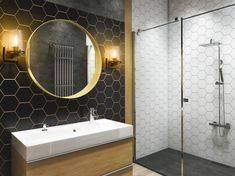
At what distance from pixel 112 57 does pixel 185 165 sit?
6.22 feet

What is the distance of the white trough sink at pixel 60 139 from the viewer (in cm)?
145

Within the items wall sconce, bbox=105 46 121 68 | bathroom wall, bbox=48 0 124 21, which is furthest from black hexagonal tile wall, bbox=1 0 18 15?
wall sconce, bbox=105 46 121 68

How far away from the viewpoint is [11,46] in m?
1.76

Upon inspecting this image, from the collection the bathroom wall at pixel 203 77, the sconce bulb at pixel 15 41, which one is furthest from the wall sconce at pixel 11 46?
the bathroom wall at pixel 203 77

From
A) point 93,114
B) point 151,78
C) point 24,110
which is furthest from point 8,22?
point 151,78

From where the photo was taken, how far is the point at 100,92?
2.50 m

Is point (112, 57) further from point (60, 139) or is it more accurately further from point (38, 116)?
point (60, 139)

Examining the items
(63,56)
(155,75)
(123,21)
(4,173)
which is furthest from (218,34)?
(4,173)

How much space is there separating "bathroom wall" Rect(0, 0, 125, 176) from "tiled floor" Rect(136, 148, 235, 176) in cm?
119

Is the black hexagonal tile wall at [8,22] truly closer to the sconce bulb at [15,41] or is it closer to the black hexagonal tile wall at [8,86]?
the sconce bulb at [15,41]

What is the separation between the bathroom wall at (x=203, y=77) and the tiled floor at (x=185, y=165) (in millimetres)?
96

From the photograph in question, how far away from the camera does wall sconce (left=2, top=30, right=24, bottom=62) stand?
1.75 m

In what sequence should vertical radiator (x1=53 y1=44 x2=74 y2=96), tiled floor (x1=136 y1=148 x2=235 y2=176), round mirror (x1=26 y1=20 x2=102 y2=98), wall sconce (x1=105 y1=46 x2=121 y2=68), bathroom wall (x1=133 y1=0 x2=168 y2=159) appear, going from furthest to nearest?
1. bathroom wall (x1=133 y1=0 x2=168 y2=159)
2. tiled floor (x1=136 y1=148 x2=235 y2=176)
3. wall sconce (x1=105 y1=46 x2=121 y2=68)
4. vertical radiator (x1=53 y1=44 x2=74 y2=96)
5. round mirror (x1=26 y1=20 x2=102 y2=98)

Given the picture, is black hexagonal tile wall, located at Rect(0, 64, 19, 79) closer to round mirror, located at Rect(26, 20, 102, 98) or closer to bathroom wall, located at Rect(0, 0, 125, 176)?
bathroom wall, located at Rect(0, 0, 125, 176)
